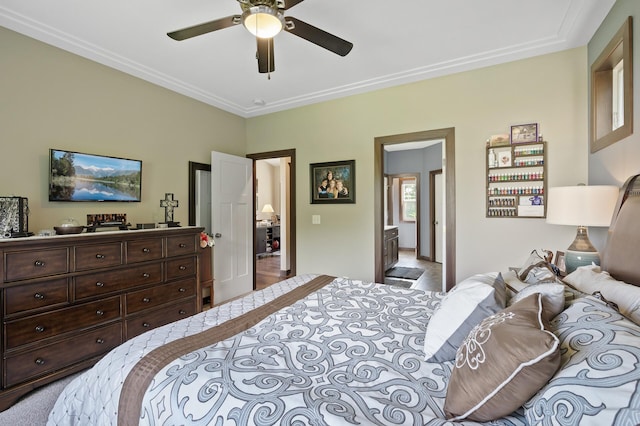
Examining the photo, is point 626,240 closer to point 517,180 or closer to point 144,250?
point 517,180

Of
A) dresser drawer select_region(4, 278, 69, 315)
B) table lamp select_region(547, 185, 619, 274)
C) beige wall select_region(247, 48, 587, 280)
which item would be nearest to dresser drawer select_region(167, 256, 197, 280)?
dresser drawer select_region(4, 278, 69, 315)

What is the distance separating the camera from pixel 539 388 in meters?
0.71

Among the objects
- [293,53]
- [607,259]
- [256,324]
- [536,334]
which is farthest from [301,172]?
[536,334]

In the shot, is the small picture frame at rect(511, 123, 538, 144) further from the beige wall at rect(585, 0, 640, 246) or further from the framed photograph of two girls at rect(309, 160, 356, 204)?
the framed photograph of two girls at rect(309, 160, 356, 204)

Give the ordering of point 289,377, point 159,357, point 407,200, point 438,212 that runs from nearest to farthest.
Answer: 1. point 289,377
2. point 159,357
3. point 438,212
4. point 407,200

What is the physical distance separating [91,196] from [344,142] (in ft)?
9.14

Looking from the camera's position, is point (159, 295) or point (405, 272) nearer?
point (159, 295)

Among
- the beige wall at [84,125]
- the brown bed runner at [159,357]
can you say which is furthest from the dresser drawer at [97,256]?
the brown bed runner at [159,357]

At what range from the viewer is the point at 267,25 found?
6.08 feet

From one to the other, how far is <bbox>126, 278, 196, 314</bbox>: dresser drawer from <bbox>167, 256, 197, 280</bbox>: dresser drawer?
0.07 meters

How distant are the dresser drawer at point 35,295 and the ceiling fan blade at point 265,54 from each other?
2.18 metres

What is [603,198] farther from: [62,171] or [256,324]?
[62,171]

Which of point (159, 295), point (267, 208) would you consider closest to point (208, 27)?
point (159, 295)

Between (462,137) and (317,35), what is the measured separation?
194cm
